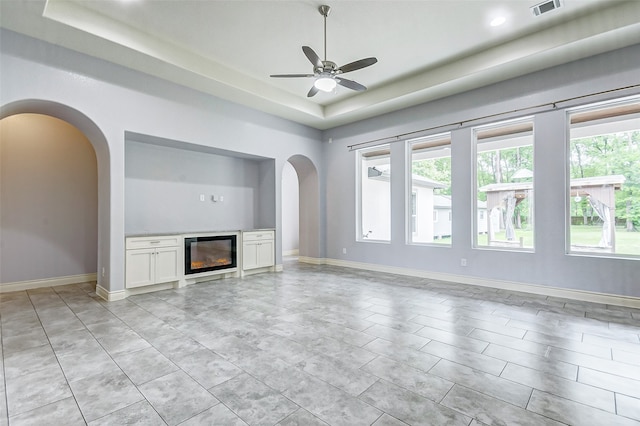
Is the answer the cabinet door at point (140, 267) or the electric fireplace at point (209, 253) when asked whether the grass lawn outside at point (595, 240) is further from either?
the cabinet door at point (140, 267)

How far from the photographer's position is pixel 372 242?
662cm

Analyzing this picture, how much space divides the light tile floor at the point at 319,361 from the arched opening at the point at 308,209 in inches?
130

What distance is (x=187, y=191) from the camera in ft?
19.0

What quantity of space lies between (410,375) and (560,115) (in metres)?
4.41

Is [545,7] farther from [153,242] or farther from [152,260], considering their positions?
[152,260]

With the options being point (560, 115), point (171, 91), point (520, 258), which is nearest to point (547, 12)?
point (560, 115)

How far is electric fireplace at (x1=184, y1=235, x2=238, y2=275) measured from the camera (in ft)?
16.8

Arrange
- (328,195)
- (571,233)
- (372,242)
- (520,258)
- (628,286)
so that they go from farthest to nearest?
(328,195) → (372,242) → (520,258) → (571,233) → (628,286)

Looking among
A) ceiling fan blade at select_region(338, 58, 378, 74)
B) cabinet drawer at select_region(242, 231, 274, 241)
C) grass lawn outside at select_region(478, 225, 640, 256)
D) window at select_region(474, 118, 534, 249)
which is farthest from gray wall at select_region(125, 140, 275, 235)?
grass lawn outside at select_region(478, 225, 640, 256)

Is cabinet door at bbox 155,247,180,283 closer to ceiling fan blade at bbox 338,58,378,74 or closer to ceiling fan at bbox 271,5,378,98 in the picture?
ceiling fan at bbox 271,5,378,98

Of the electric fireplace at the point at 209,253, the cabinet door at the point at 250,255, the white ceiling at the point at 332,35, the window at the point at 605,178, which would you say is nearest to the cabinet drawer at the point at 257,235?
the cabinet door at the point at 250,255

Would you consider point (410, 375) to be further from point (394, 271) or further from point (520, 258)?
point (394, 271)

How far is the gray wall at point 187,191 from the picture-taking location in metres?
5.15

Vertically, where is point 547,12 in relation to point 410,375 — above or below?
above
